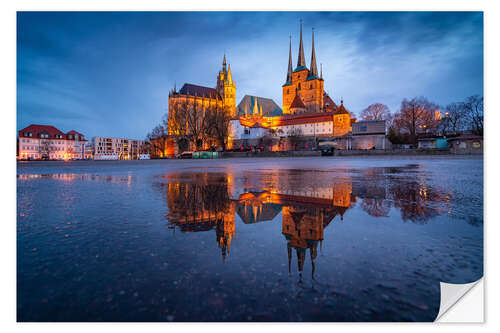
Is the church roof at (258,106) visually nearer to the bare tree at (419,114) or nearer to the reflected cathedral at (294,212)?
the bare tree at (419,114)

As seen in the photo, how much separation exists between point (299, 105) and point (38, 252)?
82.3 m

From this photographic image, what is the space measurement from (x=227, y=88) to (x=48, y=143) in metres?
52.2

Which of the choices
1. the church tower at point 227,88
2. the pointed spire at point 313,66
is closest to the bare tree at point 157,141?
the church tower at point 227,88

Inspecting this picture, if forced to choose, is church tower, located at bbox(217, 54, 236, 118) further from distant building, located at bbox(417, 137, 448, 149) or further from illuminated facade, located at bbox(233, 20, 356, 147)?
distant building, located at bbox(417, 137, 448, 149)

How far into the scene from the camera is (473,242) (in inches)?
63.3

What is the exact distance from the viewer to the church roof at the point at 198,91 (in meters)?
76.0

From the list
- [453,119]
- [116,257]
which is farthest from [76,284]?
[453,119]

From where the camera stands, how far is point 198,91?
79062 millimetres

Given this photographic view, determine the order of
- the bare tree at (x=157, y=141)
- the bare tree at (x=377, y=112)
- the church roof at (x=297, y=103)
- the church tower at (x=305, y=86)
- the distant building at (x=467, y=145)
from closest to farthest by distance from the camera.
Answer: the distant building at (x=467, y=145) < the bare tree at (x=157, y=141) < the bare tree at (x=377, y=112) < the church tower at (x=305, y=86) < the church roof at (x=297, y=103)

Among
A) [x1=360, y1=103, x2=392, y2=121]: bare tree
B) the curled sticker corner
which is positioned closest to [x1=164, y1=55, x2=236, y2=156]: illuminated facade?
[x1=360, y1=103, x2=392, y2=121]: bare tree

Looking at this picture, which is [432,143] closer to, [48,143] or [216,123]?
[216,123]

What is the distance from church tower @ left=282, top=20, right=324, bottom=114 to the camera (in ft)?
255

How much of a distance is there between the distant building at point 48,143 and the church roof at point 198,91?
32.5 meters
